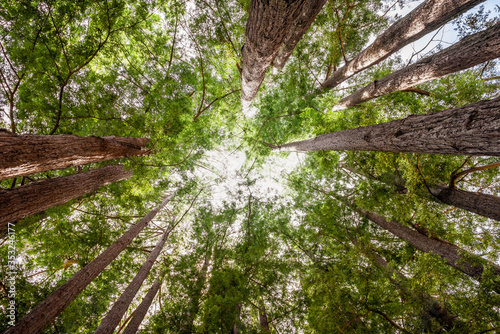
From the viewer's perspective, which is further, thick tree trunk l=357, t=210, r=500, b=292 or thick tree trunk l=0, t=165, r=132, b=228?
thick tree trunk l=357, t=210, r=500, b=292

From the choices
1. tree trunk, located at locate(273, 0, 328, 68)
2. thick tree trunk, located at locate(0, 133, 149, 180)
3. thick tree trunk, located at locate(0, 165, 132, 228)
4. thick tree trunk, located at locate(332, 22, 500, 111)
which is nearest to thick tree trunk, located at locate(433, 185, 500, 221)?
thick tree trunk, located at locate(332, 22, 500, 111)

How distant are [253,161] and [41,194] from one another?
681 centimetres

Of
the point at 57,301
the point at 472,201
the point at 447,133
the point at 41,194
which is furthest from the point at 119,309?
the point at 472,201

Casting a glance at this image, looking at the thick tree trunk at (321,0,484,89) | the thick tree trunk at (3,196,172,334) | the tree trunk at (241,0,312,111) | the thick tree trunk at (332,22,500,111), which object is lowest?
the thick tree trunk at (3,196,172,334)

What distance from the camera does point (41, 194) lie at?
12.6 feet

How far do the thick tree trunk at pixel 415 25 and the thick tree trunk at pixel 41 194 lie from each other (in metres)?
9.49

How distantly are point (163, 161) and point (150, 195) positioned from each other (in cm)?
202

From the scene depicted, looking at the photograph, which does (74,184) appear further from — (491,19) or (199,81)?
(491,19)

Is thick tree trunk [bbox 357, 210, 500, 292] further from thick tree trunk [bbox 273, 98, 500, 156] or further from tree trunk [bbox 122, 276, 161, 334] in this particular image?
tree trunk [bbox 122, 276, 161, 334]

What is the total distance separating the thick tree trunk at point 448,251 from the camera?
3773 millimetres

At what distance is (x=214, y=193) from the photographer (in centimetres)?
862

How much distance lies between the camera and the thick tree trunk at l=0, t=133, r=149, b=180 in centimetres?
249

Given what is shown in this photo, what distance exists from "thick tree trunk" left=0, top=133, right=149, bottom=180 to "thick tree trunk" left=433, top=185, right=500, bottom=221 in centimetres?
861

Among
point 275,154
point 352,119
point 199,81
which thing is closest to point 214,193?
point 275,154
